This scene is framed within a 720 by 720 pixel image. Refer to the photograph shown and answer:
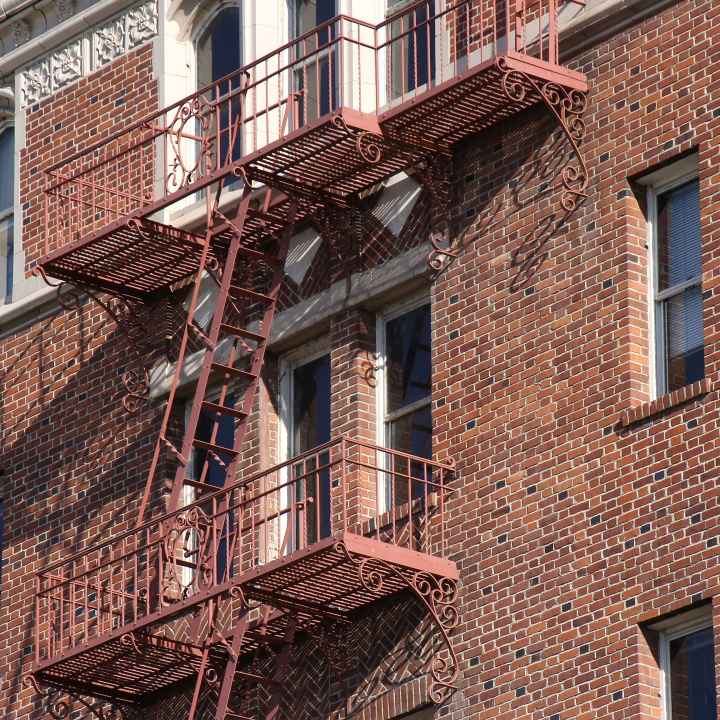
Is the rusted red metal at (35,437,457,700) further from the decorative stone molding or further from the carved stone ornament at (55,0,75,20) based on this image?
the carved stone ornament at (55,0,75,20)

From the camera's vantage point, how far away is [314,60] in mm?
31984

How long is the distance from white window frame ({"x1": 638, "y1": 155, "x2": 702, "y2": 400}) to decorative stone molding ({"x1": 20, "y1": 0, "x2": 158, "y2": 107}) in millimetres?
8025

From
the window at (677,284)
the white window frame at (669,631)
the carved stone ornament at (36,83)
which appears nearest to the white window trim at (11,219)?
the carved stone ornament at (36,83)

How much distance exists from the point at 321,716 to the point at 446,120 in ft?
17.6

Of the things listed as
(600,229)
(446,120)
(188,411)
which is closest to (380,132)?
(446,120)

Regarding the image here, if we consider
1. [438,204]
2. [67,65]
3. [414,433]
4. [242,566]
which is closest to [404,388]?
[414,433]

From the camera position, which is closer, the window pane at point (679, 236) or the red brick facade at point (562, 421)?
the red brick facade at point (562, 421)

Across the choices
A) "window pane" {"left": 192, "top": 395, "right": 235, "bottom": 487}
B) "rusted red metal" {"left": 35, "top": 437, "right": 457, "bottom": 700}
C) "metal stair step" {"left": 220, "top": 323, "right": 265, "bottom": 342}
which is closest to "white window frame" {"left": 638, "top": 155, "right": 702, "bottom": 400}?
"rusted red metal" {"left": 35, "top": 437, "right": 457, "bottom": 700}

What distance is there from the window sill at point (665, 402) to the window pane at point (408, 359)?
3.04 m

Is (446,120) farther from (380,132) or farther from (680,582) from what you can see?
(680,582)

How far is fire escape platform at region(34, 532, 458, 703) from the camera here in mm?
27652

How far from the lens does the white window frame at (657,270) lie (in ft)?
89.6

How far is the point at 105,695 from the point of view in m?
30.8

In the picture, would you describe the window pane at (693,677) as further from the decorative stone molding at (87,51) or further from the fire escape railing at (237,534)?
the decorative stone molding at (87,51)
